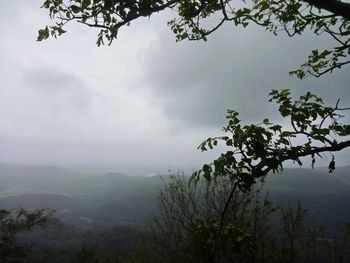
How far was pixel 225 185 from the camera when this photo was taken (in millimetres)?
13453

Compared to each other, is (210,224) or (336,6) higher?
(336,6)

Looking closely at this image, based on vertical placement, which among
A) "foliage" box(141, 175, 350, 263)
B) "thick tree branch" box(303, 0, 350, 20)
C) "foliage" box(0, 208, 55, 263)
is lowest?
"foliage" box(0, 208, 55, 263)

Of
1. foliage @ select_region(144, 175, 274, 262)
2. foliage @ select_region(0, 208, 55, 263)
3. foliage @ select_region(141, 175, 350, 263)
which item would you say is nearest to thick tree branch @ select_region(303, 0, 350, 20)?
foliage @ select_region(144, 175, 274, 262)

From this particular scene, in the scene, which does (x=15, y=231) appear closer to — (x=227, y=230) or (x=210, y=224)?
(x=210, y=224)

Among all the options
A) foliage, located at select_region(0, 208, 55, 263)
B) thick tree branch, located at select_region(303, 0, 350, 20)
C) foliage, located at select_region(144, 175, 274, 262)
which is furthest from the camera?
foliage, located at select_region(0, 208, 55, 263)

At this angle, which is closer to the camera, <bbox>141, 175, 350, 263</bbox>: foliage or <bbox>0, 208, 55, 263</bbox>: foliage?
<bbox>141, 175, 350, 263</bbox>: foliage

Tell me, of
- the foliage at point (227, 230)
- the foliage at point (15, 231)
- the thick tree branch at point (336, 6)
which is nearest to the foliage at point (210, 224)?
the foliage at point (227, 230)

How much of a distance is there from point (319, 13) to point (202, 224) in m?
3.94

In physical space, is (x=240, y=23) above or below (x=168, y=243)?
above

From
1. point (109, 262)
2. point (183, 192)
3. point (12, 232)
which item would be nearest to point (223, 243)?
point (183, 192)

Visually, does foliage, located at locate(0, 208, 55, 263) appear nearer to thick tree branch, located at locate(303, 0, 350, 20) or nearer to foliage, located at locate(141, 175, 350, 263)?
foliage, located at locate(141, 175, 350, 263)

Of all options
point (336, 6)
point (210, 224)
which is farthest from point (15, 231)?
point (336, 6)

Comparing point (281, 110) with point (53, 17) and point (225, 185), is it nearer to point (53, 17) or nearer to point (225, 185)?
point (53, 17)

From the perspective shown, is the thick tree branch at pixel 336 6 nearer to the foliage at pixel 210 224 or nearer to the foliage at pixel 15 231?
the foliage at pixel 210 224
